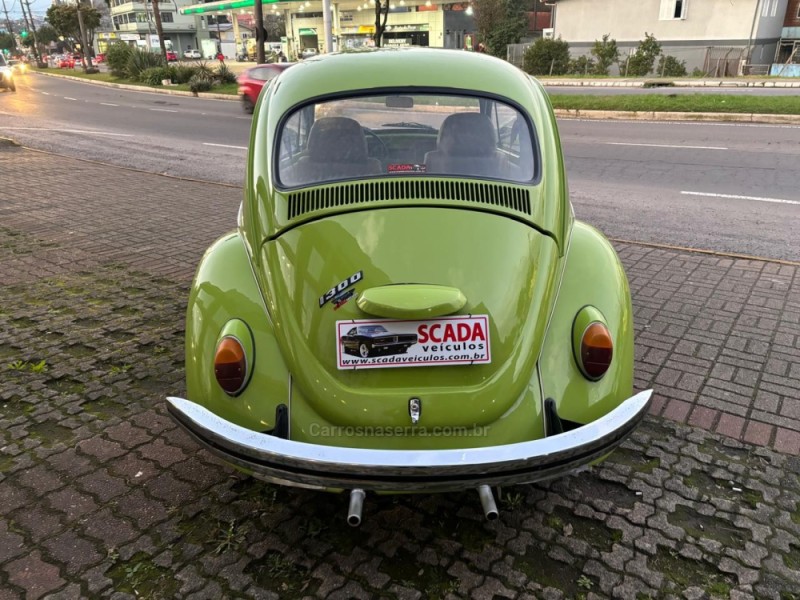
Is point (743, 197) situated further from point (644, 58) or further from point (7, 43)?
point (7, 43)

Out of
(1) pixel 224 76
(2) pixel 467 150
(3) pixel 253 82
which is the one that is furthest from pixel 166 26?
(2) pixel 467 150

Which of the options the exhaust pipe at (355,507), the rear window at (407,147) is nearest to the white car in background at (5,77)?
the rear window at (407,147)

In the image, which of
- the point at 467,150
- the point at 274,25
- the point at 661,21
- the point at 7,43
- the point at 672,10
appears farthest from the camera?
the point at 7,43

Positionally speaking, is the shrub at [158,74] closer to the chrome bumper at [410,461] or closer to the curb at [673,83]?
the curb at [673,83]

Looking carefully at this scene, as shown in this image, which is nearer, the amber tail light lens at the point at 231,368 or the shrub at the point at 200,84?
the amber tail light lens at the point at 231,368

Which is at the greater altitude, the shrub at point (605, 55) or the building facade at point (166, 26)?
the building facade at point (166, 26)

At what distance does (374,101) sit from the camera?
10.9ft

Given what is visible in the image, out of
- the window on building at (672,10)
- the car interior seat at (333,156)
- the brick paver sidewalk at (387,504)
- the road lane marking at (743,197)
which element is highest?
the window on building at (672,10)

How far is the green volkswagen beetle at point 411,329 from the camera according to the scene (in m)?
2.19

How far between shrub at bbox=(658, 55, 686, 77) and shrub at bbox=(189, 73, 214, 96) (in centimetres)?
2419

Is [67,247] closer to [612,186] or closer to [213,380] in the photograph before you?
[213,380]

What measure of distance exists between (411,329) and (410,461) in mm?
503

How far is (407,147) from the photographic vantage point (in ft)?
11.3

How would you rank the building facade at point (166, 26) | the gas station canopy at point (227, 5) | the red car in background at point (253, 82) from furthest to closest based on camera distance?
1. the building facade at point (166, 26)
2. the gas station canopy at point (227, 5)
3. the red car in background at point (253, 82)
